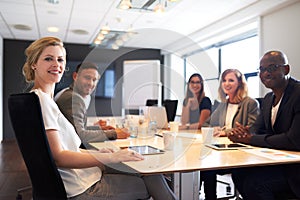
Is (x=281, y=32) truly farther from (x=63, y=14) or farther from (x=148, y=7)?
(x=63, y=14)

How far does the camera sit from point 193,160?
1.36m

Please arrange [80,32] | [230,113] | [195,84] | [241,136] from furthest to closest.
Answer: [80,32] → [195,84] → [230,113] → [241,136]

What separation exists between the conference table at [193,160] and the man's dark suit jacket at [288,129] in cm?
6

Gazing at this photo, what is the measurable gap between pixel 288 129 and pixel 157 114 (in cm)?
124

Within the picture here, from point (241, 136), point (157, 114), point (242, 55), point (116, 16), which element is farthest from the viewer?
point (242, 55)

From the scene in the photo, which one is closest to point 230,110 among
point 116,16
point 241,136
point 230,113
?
point 230,113

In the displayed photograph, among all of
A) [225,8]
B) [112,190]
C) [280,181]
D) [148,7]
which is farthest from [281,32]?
[112,190]

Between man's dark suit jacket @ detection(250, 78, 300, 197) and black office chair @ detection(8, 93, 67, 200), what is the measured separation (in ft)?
3.82

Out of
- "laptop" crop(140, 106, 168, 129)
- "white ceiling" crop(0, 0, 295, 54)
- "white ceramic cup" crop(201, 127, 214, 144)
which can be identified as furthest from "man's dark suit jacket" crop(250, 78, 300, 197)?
"white ceiling" crop(0, 0, 295, 54)

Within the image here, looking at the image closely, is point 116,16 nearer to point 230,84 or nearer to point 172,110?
point 172,110

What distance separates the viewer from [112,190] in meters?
1.34

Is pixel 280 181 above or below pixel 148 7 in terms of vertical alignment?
below

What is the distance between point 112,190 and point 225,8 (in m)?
3.90

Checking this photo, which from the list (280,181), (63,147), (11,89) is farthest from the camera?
(11,89)
